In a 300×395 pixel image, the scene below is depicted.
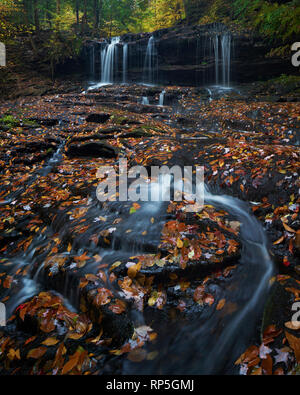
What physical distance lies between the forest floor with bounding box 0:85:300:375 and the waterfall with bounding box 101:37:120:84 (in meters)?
16.7

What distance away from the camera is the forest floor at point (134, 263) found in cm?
212

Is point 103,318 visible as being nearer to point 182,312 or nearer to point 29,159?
point 182,312

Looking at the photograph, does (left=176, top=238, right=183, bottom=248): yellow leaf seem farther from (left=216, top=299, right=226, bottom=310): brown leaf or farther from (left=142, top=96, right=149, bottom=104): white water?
(left=142, top=96, right=149, bottom=104): white water

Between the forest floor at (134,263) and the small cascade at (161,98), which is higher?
the small cascade at (161,98)

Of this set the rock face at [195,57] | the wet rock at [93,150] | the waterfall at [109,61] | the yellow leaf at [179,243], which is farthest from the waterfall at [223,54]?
the yellow leaf at [179,243]

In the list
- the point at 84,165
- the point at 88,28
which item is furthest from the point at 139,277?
the point at 88,28

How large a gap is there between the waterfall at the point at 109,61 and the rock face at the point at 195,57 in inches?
11.7

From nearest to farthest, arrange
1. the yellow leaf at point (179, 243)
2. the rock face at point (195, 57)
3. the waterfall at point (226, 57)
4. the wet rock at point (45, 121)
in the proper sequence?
the yellow leaf at point (179, 243)
the wet rock at point (45, 121)
the rock face at point (195, 57)
the waterfall at point (226, 57)

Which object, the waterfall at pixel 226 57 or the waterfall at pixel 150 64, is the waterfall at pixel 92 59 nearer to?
the waterfall at pixel 150 64

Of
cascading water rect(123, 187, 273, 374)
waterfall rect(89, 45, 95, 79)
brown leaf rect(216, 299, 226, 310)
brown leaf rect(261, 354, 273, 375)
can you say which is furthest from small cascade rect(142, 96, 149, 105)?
brown leaf rect(261, 354, 273, 375)

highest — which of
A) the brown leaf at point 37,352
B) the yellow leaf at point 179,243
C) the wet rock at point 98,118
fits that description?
the wet rock at point 98,118

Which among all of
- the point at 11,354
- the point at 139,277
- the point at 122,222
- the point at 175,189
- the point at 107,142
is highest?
the point at 107,142

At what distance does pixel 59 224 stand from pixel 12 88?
19195mm

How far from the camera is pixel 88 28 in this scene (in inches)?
1048
